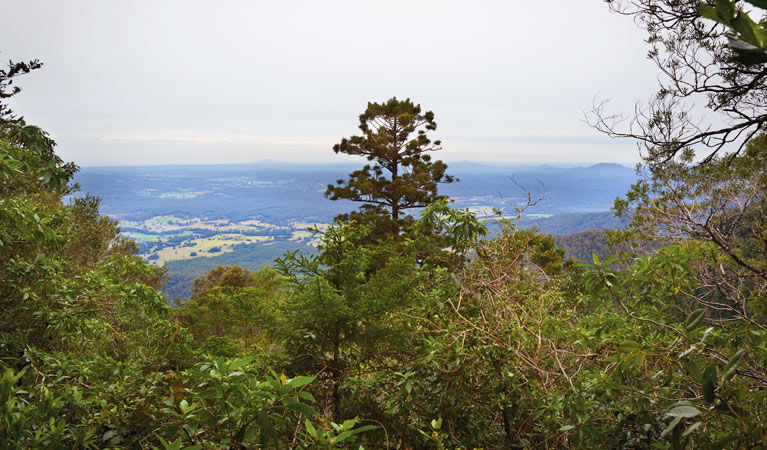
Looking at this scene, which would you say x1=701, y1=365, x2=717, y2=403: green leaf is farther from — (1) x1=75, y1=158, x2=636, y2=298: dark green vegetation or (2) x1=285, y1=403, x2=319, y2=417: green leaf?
(1) x1=75, y1=158, x2=636, y2=298: dark green vegetation

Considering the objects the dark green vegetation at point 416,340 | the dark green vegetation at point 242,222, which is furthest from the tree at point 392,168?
the dark green vegetation at point 242,222

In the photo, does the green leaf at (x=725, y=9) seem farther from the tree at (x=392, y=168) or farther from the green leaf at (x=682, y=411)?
the tree at (x=392, y=168)

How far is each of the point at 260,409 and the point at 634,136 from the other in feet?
14.8

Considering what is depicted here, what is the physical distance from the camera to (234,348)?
333cm

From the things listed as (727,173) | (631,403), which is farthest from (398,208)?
(631,403)

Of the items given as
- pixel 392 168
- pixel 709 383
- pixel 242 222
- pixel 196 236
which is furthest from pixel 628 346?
pixel 242 222

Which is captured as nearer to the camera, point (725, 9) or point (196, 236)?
point (725, 9)

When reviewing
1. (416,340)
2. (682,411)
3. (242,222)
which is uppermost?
(682,411)

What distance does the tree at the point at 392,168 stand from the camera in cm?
1516

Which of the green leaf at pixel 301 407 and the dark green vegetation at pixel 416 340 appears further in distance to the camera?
the dark green vegetation at pixel 416 340

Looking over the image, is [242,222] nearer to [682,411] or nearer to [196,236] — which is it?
[196,236]

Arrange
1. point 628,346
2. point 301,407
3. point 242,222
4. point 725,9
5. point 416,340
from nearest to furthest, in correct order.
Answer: point 725,9, point 301,407, point 628,346, point 416,340, point 242,222

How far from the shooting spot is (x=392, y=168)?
1631 cm

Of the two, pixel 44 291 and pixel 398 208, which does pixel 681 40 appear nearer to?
pixel 44 291
